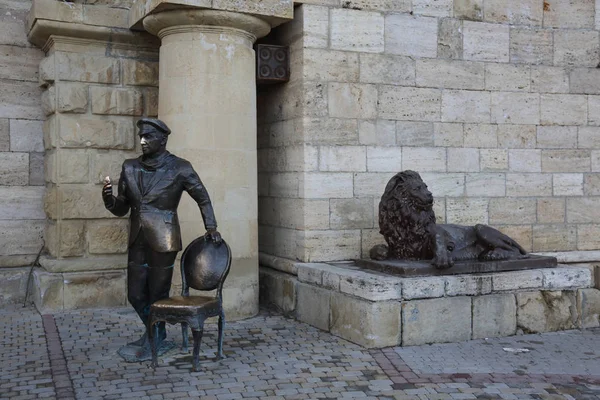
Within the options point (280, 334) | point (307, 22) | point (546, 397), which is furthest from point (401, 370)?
point (307, 22)

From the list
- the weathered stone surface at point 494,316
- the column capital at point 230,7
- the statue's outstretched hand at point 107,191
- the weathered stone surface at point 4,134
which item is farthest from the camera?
the weathered stone surface at point 4,134

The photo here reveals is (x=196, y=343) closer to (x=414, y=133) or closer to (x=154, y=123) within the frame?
(x=154, y=123)

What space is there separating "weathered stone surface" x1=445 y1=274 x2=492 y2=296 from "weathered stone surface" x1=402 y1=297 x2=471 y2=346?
2.6 inches

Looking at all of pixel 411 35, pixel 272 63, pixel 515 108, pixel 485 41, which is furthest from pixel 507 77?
pixel 272 63

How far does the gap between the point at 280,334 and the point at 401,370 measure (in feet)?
5.42

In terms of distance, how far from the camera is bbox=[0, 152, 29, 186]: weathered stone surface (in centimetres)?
870

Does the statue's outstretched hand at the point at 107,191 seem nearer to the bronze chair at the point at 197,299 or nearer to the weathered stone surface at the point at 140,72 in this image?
the bronze chair at the point at 197,299

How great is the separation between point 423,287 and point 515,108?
3.27 m

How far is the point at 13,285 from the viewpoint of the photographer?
8.68 metres

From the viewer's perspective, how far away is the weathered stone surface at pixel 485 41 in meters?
8.95

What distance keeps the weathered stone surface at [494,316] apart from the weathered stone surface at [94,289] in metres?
4.01

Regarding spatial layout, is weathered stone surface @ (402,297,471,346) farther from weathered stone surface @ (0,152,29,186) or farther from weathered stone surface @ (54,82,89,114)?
weathered stone surface @ (0,152,29,186)

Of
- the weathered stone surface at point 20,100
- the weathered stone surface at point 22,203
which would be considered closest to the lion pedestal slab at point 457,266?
the weathered stone surface at point 22,203

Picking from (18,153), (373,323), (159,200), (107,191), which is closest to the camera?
(107,191)
